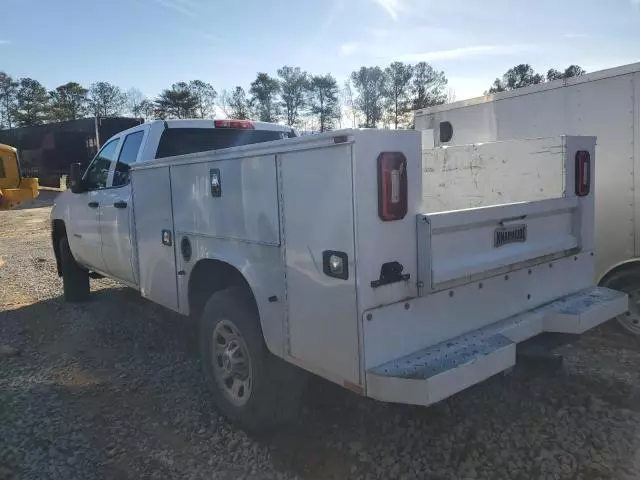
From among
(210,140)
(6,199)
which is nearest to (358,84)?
(6,199)

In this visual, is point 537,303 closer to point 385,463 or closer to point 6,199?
point 385,463

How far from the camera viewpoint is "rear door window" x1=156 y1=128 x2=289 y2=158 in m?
4.87

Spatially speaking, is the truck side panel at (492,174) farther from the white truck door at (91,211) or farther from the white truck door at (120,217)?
the white truck door at (91,211)

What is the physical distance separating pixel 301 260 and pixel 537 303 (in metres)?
1.69

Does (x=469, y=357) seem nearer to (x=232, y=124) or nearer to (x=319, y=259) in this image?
(x=319, y=259)

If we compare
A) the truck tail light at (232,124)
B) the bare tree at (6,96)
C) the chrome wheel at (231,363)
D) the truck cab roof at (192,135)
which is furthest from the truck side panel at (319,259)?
the bare tree at (6,96)

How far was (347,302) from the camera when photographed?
2.43m

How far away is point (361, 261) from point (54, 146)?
3101cm

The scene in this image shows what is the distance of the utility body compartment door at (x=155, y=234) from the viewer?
4.04m

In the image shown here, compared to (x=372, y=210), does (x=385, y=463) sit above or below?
below

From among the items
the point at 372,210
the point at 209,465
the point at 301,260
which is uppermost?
the point at 372,210

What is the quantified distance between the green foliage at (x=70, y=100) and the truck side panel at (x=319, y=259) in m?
59.9

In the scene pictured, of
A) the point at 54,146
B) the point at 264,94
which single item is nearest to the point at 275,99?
the point at 264,94

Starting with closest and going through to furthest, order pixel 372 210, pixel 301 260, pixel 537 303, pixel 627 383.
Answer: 1. pixel 372 210
2. pixel 301 260
3. pixel 537 303
4. pixel 627 383
